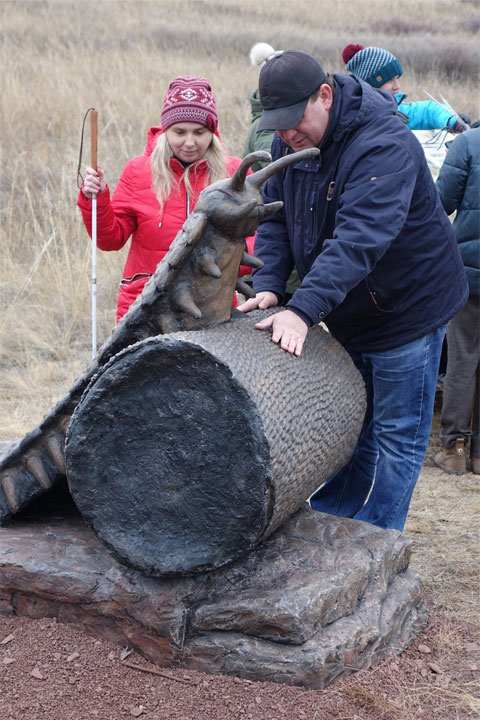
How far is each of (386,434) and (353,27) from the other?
29.3ft

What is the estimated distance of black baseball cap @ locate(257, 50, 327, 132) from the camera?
99.4 inches

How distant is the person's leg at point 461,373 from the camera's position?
4.69 m

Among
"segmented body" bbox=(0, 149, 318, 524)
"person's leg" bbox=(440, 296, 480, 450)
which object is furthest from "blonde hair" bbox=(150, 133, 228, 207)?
"person's leg" bbox=(440, 296, 480, 450)

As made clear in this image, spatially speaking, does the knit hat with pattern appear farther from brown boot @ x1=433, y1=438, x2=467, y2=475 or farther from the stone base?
brown boot @ x1=433, y1=438, x2=467, y2=475

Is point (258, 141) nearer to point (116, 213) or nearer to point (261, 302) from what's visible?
point (116, 213)

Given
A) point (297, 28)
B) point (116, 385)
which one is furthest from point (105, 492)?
point (297, 28)

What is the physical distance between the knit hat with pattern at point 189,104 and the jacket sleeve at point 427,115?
2381 millimetres

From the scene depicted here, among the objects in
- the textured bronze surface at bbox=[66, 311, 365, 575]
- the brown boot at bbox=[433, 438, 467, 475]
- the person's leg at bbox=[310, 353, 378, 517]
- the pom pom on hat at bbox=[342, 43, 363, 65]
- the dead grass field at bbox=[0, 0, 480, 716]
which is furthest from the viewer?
the dead grass field at bbox=[0, 0, 480, 716]

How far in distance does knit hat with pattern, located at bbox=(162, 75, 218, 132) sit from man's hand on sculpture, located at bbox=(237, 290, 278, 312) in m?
1.04

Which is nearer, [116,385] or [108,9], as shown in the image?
[116,385]

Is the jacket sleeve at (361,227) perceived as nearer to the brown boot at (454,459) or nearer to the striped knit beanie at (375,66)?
the striped knit beanie at (375,66)

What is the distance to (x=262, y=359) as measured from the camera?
2398 mm

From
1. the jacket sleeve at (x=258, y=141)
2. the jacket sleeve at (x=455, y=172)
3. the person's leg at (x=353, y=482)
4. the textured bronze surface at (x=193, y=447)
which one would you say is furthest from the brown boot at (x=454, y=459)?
the textured bronze surface at (x=193, y=447)

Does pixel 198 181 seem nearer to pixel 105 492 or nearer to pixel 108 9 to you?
pixel 105 492
